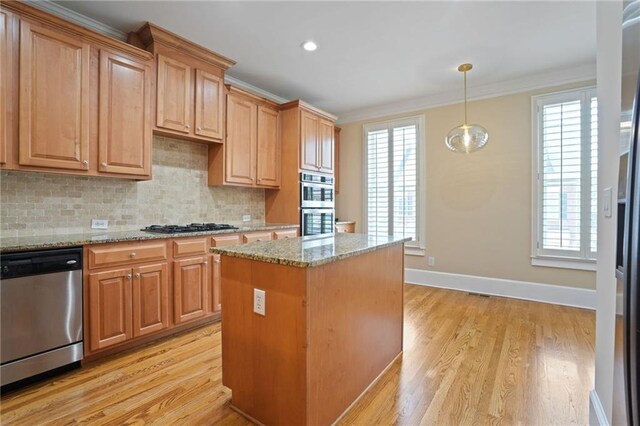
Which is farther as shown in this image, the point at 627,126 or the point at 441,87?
the point at 441,87

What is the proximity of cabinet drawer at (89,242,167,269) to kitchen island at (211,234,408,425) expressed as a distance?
1072 millimetres

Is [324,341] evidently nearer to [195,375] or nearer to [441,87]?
[195,375]

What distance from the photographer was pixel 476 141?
10.4 ft

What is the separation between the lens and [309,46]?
300 cm

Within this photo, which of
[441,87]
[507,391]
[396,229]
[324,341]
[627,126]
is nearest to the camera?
[627,126]

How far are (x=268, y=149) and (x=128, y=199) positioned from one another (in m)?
1.71

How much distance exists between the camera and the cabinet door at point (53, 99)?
2.05 m

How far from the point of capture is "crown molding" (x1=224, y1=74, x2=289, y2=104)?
12.2ft

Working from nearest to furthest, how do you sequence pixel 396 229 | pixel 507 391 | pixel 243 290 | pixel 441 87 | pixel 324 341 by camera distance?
pixel 324 341
pixel 243 290
pixel 507 391
pixel 441 87
pixel 396 229

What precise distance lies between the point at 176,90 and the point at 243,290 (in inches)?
88.2

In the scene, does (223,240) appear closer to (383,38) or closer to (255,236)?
(255,236)

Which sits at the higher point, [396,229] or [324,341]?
[396,229]

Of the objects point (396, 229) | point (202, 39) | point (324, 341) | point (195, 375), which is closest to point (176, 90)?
point (202, 39)

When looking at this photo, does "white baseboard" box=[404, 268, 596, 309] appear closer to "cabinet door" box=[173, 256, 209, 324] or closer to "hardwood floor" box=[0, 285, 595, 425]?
"hardwood floor" box=[0, 285, 595, 425]
